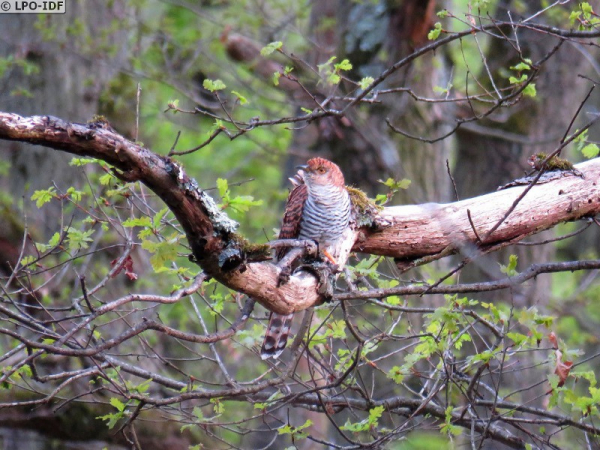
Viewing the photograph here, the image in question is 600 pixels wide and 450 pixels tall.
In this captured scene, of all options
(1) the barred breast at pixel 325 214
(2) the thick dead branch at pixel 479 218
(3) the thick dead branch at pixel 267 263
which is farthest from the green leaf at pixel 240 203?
(2) the thick dead branch at pixel 479 218

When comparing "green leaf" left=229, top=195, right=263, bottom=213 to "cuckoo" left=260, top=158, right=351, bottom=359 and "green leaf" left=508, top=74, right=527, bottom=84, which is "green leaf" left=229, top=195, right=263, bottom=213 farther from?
"green leaf" left=508, top=74, right=527, bottom=84

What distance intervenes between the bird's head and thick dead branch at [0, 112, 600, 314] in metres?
0.78

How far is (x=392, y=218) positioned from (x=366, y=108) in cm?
339

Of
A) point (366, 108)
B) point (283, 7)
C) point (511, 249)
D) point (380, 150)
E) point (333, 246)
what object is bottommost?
point (333, 246)

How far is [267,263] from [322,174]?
1.65 m

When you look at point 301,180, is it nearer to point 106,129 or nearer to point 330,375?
point 330,375

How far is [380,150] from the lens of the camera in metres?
6.13

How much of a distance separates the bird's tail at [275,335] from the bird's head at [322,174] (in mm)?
917

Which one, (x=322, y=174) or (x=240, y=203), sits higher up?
(x=322, y=174)

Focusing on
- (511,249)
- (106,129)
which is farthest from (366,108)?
(106,129)

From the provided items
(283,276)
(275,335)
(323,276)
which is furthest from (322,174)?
(283,276)

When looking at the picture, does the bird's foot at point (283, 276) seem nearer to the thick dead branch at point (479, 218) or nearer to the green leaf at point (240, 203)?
the green leaf at point (240, 203)

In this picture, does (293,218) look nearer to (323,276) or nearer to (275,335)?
(275,335)

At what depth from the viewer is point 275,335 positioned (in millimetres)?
3713
